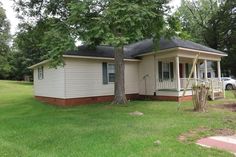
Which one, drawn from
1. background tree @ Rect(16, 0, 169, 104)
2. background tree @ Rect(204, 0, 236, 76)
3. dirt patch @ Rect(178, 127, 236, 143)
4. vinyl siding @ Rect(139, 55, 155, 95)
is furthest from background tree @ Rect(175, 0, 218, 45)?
dirt patch @ Rect(178, 127, 236, 143)

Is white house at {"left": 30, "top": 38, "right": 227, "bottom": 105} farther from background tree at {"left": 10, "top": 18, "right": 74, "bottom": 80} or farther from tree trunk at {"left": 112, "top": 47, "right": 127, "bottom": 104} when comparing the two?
tree trunk at {"left": 112, "top": 47, "right": 127, "bottom": 104}

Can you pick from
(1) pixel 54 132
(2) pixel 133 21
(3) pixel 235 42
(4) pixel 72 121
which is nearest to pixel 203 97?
(2) pixel 133 21

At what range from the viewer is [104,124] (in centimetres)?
991

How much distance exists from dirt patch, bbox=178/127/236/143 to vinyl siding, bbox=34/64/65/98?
9.58m

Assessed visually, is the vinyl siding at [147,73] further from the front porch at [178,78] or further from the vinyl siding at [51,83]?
the vinyl siding at [51,83]

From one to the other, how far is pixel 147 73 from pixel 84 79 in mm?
5010

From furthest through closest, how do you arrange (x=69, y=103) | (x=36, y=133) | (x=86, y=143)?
(x=69, y=103) < (x=36, y=133) < (x=86, y=143)

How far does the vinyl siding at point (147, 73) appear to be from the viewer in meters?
19.8

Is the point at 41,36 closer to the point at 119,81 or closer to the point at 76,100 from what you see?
the point at 76,100

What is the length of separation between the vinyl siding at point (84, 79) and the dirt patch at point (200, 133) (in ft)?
30.7

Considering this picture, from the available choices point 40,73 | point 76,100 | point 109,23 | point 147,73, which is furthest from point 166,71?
point 109,23

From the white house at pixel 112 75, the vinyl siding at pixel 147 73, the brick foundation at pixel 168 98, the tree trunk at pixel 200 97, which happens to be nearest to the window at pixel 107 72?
the white house at pixel 112 75

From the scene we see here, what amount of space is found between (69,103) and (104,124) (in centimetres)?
705

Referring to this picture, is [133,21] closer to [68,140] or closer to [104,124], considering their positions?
[104,124]
